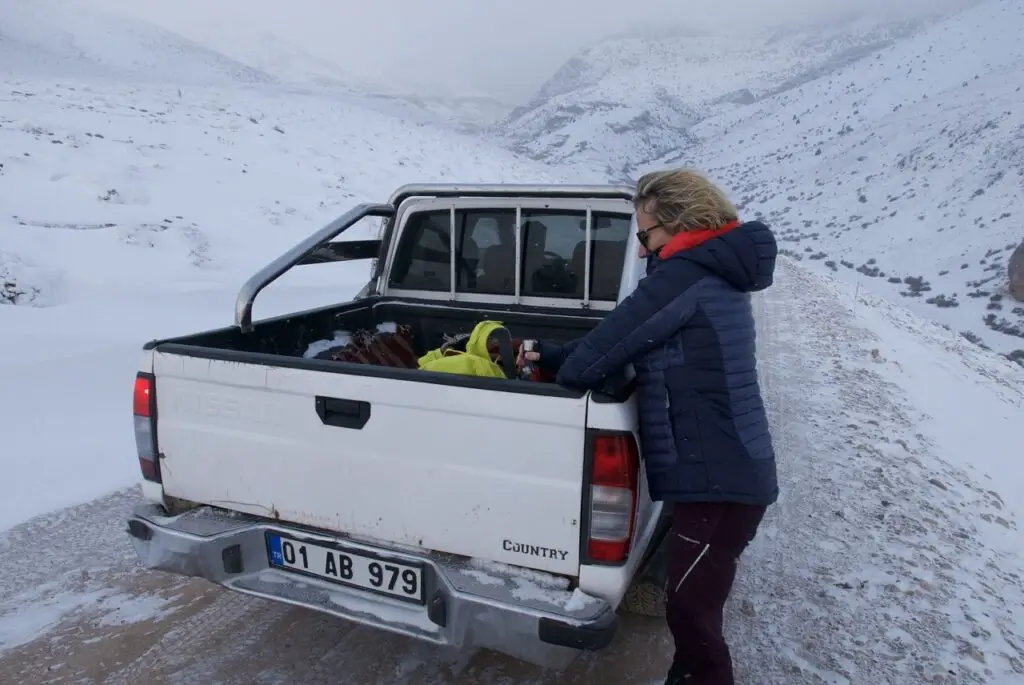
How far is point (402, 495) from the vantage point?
8.36ft

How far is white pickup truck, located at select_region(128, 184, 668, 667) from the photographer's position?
2320mm

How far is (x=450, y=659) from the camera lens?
3088 millimetres

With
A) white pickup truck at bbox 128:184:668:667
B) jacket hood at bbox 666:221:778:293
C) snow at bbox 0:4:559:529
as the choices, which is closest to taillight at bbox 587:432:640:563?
white pickup truck at bbox 128:184:668:667

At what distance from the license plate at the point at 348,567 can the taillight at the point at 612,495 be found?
0.67 meters

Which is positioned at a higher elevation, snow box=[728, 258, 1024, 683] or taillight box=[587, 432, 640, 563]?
taillight box=[587, 432, 640, 563]

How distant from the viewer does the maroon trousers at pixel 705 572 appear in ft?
8.10

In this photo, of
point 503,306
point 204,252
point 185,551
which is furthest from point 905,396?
point 204,252

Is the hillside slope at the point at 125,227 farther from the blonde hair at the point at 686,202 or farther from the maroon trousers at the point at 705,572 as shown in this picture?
the blonde hair at the point at 686,202

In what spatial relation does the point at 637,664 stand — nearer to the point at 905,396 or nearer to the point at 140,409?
the point at 140,409

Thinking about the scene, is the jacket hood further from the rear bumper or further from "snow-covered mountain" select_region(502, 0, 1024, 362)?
"snow-covered mountain" select_region(502, 0, 1024, 362)

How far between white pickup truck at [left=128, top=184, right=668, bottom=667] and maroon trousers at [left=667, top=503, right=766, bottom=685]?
163 mm

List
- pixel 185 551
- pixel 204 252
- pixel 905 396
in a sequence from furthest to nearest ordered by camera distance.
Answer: pixel 204 252 < pixel 905 396 < pixel 185 551

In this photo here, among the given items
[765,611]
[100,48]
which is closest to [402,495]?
[765,611]

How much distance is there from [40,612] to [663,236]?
132 inches
